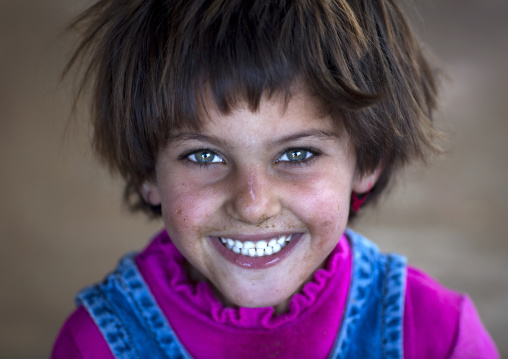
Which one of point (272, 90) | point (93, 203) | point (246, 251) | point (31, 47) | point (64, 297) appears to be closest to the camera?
point (272, 90)

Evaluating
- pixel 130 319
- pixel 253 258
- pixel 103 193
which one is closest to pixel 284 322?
pixel 253 258

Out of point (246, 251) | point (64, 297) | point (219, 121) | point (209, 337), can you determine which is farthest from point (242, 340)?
point (64, 297)

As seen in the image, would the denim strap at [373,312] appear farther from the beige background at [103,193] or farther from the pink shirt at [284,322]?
the beige background at [103,193]

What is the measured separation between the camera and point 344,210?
981 mm

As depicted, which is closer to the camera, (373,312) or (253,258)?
(253,258)

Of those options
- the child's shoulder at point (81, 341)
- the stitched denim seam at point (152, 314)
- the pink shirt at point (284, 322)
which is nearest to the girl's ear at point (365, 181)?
the pink shirt at point (284, 322)

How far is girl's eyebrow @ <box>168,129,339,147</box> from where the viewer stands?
2.90 ft

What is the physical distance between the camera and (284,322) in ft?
3.48

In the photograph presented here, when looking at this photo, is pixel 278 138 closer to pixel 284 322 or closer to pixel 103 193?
pixel 284 322

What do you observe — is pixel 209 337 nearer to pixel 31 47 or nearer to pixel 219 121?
pixel 219 121


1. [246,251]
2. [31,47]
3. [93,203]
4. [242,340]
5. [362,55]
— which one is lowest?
[242,340]

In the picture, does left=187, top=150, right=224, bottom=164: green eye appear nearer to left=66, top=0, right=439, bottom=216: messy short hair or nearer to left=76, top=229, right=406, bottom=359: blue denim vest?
left=66, top=0, right=439, bottom=216: messy short hair

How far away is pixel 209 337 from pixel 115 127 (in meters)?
0.41

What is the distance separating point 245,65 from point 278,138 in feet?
0.39
